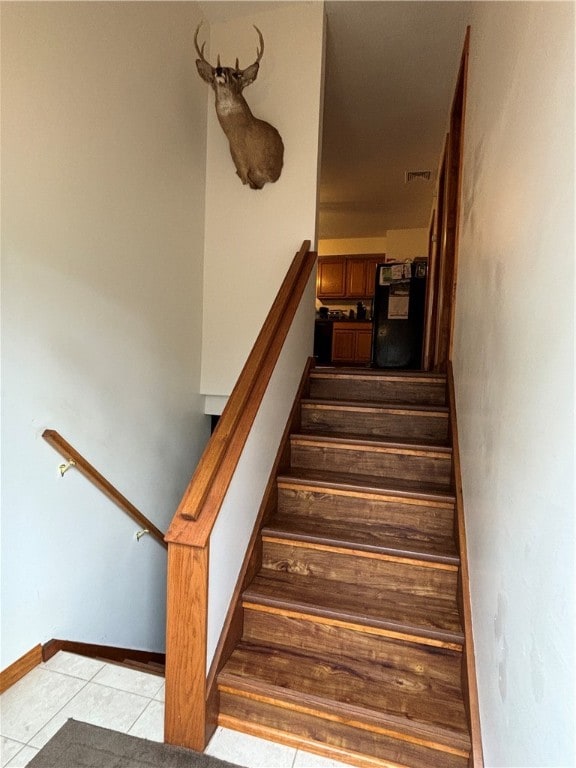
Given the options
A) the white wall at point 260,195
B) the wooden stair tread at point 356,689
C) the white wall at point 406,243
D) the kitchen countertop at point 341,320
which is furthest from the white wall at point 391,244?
the wooden stair tread at point 356,689

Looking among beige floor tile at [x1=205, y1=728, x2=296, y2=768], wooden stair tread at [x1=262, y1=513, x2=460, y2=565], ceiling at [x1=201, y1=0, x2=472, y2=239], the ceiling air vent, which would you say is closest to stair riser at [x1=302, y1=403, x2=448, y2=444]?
wooden stair tread at [x1=262, y1=513, x2=460, y2=565]

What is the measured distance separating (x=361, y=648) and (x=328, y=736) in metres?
0.29

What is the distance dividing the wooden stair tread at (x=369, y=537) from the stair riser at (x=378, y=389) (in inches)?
37.5

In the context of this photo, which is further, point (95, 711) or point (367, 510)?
point (367, 510)

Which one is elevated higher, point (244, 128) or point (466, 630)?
point (244, 128)

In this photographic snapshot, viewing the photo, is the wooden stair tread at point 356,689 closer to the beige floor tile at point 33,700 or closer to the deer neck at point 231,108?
the beige floor tile at point 33,700

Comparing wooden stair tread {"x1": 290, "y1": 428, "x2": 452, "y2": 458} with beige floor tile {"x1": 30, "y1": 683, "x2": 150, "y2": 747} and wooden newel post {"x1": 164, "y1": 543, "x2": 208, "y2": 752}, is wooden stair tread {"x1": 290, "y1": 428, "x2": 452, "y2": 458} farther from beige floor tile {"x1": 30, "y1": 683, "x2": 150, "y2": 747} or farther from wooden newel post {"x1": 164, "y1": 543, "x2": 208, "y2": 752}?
beige floor tile {"x1": 30, "y1": 683, "x2": 150, "y2": 747}

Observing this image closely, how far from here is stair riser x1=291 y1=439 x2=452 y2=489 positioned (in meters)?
2.14

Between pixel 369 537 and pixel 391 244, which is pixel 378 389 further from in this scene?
pixel 391 244

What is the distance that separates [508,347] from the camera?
1183 millimetres

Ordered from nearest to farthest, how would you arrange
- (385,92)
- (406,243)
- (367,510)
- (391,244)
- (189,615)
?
(189,615), (367,510), (385,92), (406,243), (391,244)

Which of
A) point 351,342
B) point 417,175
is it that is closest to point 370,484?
point 417,175

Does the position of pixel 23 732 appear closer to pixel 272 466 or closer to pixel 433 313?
pixel 272 466

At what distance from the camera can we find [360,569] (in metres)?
1.77
